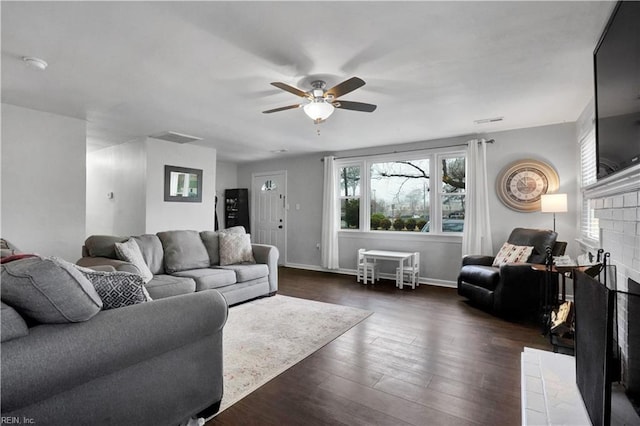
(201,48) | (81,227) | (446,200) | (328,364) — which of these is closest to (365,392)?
(328,364)

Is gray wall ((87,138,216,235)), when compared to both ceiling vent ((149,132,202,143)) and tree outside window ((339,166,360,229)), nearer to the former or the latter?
ceiling vent ((149,132,202,143))

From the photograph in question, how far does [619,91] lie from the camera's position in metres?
1.59

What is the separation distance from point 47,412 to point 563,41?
3493 mm

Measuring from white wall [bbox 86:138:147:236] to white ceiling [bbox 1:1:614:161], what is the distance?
133 centimetres

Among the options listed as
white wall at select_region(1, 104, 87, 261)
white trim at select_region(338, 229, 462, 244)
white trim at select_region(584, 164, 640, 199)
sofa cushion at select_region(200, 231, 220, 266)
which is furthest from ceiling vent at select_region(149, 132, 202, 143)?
white trim at select_region(584, 164, 640, 199)

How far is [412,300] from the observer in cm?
417

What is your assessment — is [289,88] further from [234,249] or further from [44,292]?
[234,249]

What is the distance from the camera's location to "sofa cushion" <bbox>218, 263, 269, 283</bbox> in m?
3.88

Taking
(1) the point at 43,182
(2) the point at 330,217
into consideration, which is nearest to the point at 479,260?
(2) the point at 330,217

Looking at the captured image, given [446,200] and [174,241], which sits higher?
[446,200]

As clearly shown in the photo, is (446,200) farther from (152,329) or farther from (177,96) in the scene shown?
(152,329)

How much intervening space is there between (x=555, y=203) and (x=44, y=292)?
465 cm

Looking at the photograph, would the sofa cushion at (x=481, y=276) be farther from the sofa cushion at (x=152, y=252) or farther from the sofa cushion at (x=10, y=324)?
the sofa cushion at (x=10, y=324)

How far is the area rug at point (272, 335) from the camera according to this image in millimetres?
2186
